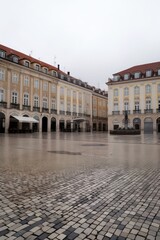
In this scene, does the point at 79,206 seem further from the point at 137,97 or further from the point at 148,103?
the point at 137,97

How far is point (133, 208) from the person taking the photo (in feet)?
10.7

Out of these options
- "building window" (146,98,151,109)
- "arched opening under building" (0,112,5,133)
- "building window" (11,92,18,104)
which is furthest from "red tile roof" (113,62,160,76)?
"arched opening under building" (0,112,5,133)

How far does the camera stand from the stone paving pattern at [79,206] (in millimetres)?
2521

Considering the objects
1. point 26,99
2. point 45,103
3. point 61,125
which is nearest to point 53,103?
point 45,103

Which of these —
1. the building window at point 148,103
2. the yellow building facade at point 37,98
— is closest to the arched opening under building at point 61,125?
the yellow building facade at point 37,98

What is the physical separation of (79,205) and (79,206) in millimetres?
41

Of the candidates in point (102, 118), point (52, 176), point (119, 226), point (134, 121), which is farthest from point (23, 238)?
point (102, 118)

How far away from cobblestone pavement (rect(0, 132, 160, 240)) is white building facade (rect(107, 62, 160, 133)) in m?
45.9

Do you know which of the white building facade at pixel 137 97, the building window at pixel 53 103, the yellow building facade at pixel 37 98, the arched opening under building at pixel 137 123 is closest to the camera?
the yellow building facade at pixel 37 98

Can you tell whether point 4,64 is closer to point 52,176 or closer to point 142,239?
point 52,176

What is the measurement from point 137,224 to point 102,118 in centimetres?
6645

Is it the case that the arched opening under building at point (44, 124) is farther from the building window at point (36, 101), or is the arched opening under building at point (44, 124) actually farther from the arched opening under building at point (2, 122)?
the arched opening under building at point (2, 122)

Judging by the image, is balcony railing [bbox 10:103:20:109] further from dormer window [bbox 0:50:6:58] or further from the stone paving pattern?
the stone paving pattern

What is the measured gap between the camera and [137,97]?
50.8m
